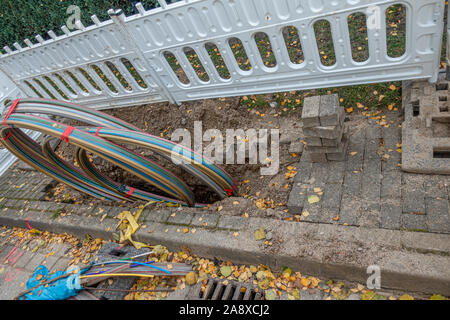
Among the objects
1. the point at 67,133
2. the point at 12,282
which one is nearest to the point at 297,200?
the point at 67,133

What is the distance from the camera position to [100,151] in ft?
11.6

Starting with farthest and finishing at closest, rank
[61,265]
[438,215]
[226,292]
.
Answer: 1. [61,265]
2. [226,292]
3. [438,215]

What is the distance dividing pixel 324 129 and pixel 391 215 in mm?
1045

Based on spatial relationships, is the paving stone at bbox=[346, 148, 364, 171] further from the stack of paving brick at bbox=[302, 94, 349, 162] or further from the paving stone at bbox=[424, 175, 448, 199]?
the paving stone at bbox=[424, 175, 448, 199]

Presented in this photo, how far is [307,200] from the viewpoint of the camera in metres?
3.27

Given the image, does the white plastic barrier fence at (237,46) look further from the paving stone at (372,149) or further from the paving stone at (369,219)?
the paving stone at (369,219)

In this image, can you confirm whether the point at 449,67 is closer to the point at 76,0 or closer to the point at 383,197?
the point at 383,197

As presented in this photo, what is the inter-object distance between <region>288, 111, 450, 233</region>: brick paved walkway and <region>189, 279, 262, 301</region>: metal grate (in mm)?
920

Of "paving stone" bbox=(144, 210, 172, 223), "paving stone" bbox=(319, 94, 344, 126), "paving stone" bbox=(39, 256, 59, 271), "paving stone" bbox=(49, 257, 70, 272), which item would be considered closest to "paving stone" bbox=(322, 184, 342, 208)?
"paving stone" bbox=(319, 94, 344, 126)

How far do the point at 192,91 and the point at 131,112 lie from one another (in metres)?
1.50

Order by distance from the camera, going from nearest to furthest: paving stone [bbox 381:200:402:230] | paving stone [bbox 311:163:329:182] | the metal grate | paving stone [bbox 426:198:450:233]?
paving stone [bbox 426:198:450:233]
paving stone [bbox 381:200:402:230]
the metal grate
paving stone [bbox 311:163:329:182]

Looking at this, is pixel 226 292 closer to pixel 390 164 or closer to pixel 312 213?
pixel 312 213

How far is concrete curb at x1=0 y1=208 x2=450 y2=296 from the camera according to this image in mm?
2479

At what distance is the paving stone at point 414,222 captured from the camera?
8.82 ft
